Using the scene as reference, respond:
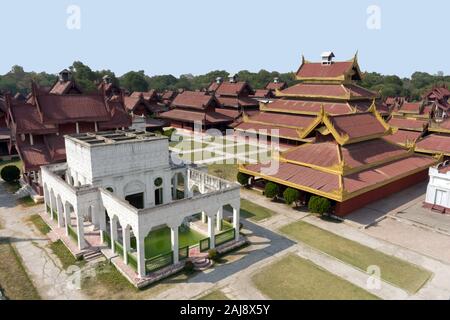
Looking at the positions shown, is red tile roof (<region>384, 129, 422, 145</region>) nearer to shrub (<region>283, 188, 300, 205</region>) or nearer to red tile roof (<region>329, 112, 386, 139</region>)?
red tile roof (<region>329, 112, 386, 139</region>)

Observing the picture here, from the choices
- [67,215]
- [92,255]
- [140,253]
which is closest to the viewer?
[140,253]

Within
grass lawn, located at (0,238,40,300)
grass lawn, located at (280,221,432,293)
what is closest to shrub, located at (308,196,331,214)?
grass lawn, located at (280,221,432,293)

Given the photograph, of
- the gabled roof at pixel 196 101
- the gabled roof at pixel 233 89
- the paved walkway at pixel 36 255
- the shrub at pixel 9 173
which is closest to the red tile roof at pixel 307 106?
the gabled roof at pixel 196 101

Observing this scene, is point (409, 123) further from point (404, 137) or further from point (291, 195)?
point (291, 195)

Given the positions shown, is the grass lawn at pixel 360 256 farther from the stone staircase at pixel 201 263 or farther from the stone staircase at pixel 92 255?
the stone staircase at pixel 92 255

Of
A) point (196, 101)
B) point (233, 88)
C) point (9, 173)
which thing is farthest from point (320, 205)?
point (233, 88)

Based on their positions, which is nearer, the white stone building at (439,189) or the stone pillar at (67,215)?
the stone pillar at (67,215)
